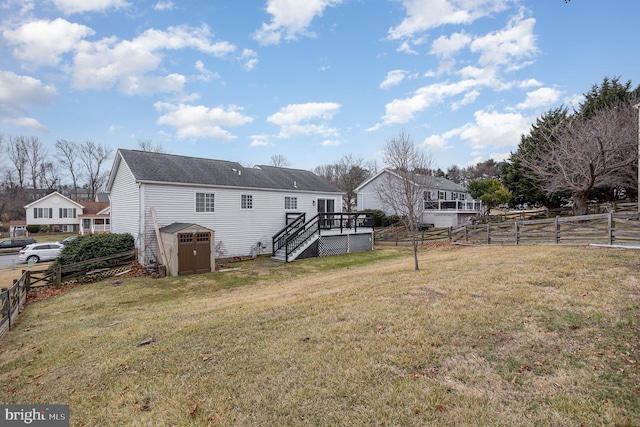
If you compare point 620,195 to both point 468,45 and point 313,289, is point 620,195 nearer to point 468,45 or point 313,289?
point 468,45

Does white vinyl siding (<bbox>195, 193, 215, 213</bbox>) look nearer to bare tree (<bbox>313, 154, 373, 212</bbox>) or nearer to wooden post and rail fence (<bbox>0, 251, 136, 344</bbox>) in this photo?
wooden post and rail fence (<bbox>0, 251, 136, 344</bbox>)

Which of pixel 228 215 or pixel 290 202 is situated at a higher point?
pixel 290 202

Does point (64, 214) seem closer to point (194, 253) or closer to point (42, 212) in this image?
point (42, 212)

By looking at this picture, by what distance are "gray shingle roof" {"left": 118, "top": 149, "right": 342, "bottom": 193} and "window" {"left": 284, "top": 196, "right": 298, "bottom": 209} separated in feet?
2.30

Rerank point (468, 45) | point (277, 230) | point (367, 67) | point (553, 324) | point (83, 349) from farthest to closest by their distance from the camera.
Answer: point (277, 230) → point (367, 67) → point (468, 45) → point (83, 349) → point (553, 324)

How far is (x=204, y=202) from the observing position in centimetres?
1762

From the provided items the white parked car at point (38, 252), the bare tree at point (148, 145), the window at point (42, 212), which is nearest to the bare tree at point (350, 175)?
the bare tree at point (148, 145)

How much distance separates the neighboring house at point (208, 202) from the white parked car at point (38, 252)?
23.2 ft

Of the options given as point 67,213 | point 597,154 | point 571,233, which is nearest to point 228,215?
point 571,233

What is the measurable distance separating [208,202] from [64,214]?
1607 inches

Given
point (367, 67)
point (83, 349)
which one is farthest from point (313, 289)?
point (367, 67)

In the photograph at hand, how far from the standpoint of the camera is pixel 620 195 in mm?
28688

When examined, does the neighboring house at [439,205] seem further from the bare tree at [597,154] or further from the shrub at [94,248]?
the shrub at [94,248]

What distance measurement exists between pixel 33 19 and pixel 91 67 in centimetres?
488
